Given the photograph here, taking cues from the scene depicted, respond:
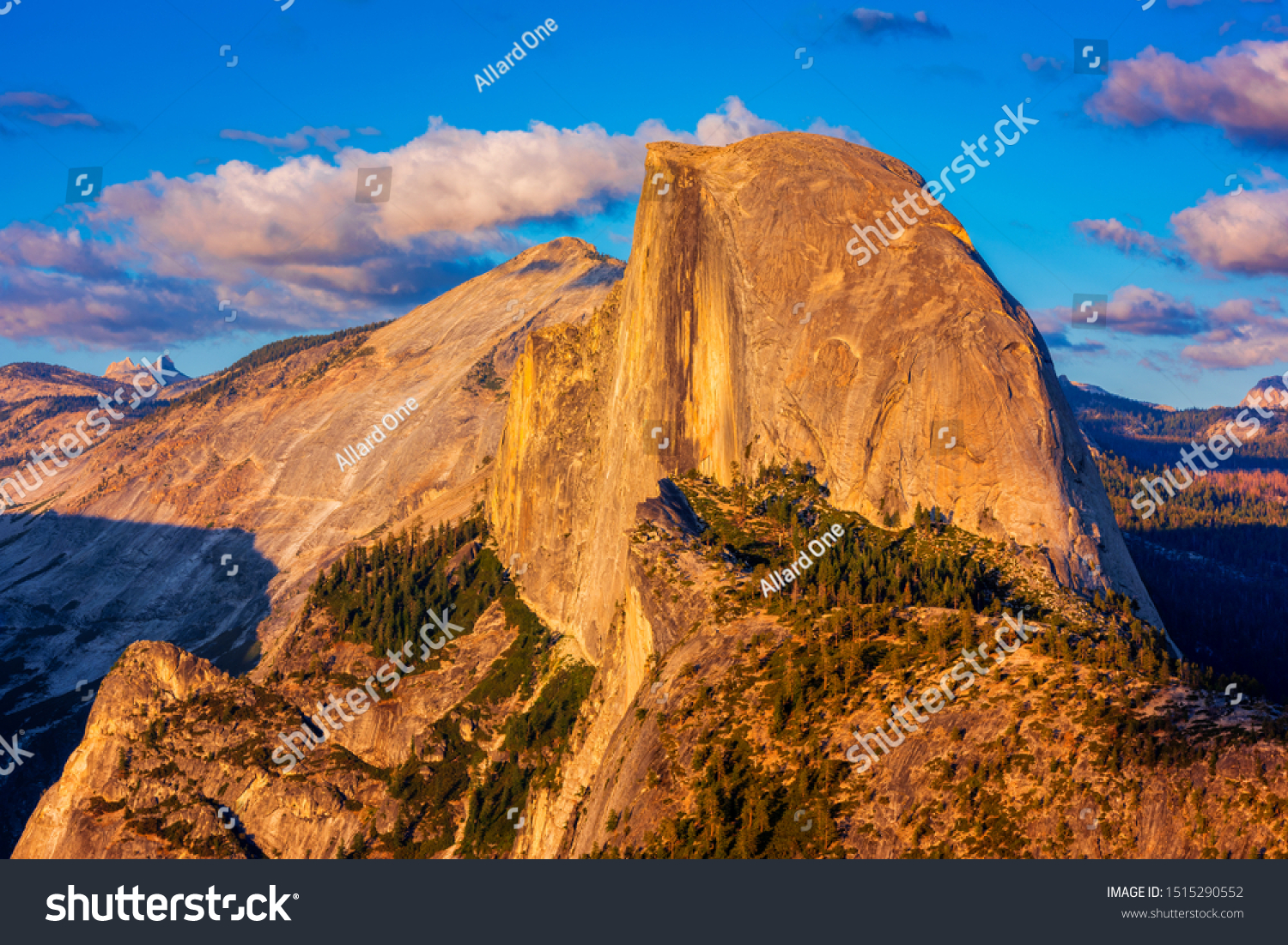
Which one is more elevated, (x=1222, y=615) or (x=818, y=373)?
(x=818, y=373)

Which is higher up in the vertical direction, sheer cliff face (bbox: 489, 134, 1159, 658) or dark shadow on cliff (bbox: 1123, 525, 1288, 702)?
sheer cliff face (bbox: 489, 134, 1159, 658)

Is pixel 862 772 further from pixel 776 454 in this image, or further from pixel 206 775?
pixel 206 775

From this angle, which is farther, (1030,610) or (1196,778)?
(1030,610)

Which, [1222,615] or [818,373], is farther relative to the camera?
[1222,615]

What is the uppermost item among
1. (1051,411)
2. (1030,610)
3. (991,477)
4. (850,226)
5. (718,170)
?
(718,170)

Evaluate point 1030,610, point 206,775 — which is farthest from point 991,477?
point 206,775

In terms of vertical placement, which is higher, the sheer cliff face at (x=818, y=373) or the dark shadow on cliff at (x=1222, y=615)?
the sheer cliff face at (x=818, y=373)

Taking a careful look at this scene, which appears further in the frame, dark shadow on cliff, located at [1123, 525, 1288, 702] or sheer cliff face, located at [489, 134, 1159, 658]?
dark shadow on cliff, located at [1123, 525, 1288, 702]

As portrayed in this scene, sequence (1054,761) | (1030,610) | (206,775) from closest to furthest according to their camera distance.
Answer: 1. (1054,761)
2. (1030,610)
3. (206,775)
